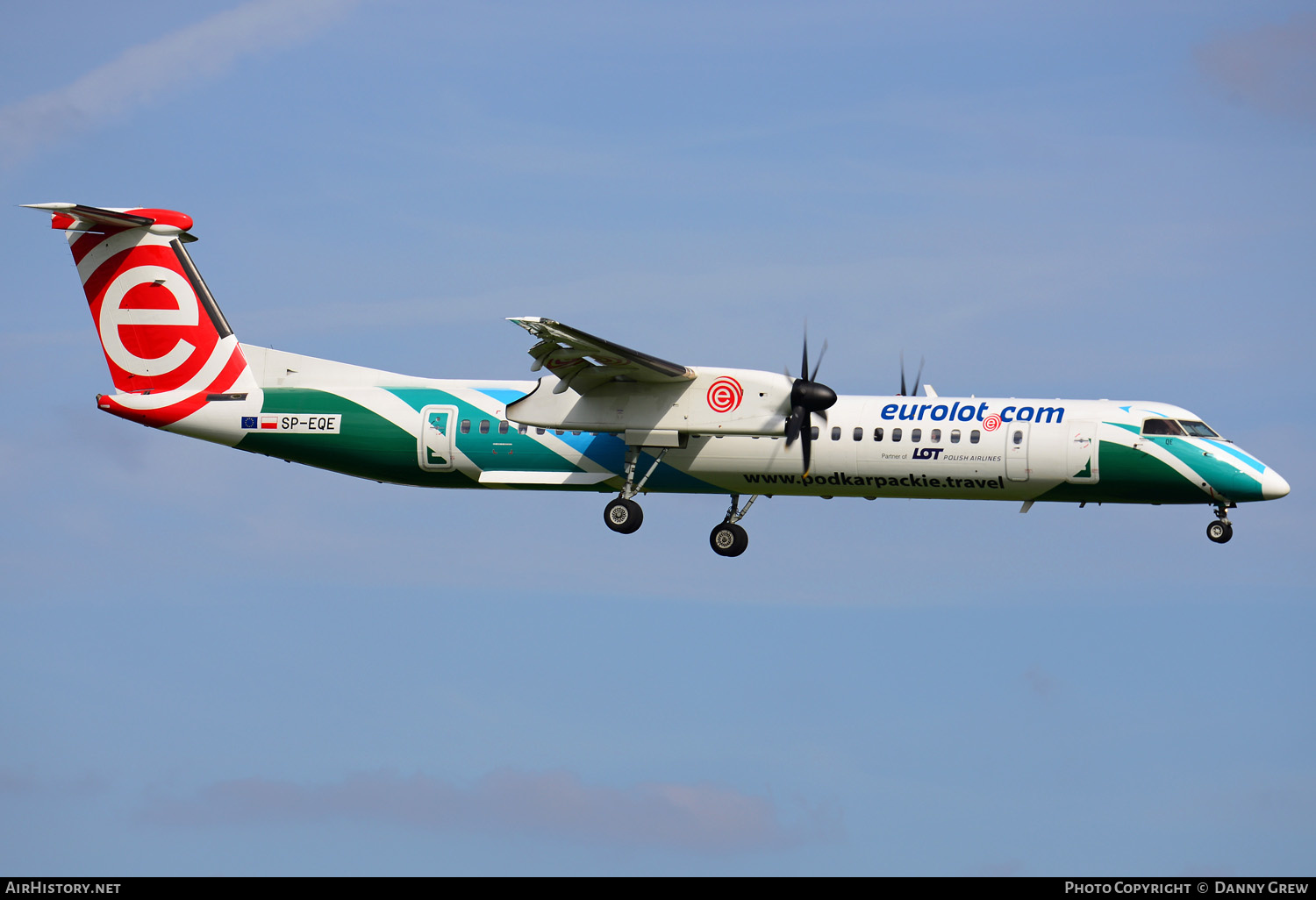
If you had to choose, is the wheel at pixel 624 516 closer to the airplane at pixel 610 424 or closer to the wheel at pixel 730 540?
the airplane at pixel 610 424

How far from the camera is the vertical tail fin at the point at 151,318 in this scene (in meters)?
35.4

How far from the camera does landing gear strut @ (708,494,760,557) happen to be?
33.8 m

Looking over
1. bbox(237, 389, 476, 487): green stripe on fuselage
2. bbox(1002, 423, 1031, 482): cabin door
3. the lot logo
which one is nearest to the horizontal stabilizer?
bbox(237, 389, 476, 487): green stripe on fuselage

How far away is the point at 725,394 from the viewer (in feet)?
103

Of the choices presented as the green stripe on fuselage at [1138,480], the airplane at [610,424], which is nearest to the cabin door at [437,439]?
the airplane at [610,424]

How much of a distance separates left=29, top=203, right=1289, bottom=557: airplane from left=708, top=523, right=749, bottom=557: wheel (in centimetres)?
4

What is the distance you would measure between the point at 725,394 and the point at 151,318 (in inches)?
527

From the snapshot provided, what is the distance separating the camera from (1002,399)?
32.2 metres

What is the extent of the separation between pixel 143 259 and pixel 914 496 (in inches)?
696

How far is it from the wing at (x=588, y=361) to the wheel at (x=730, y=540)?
12.9ft
